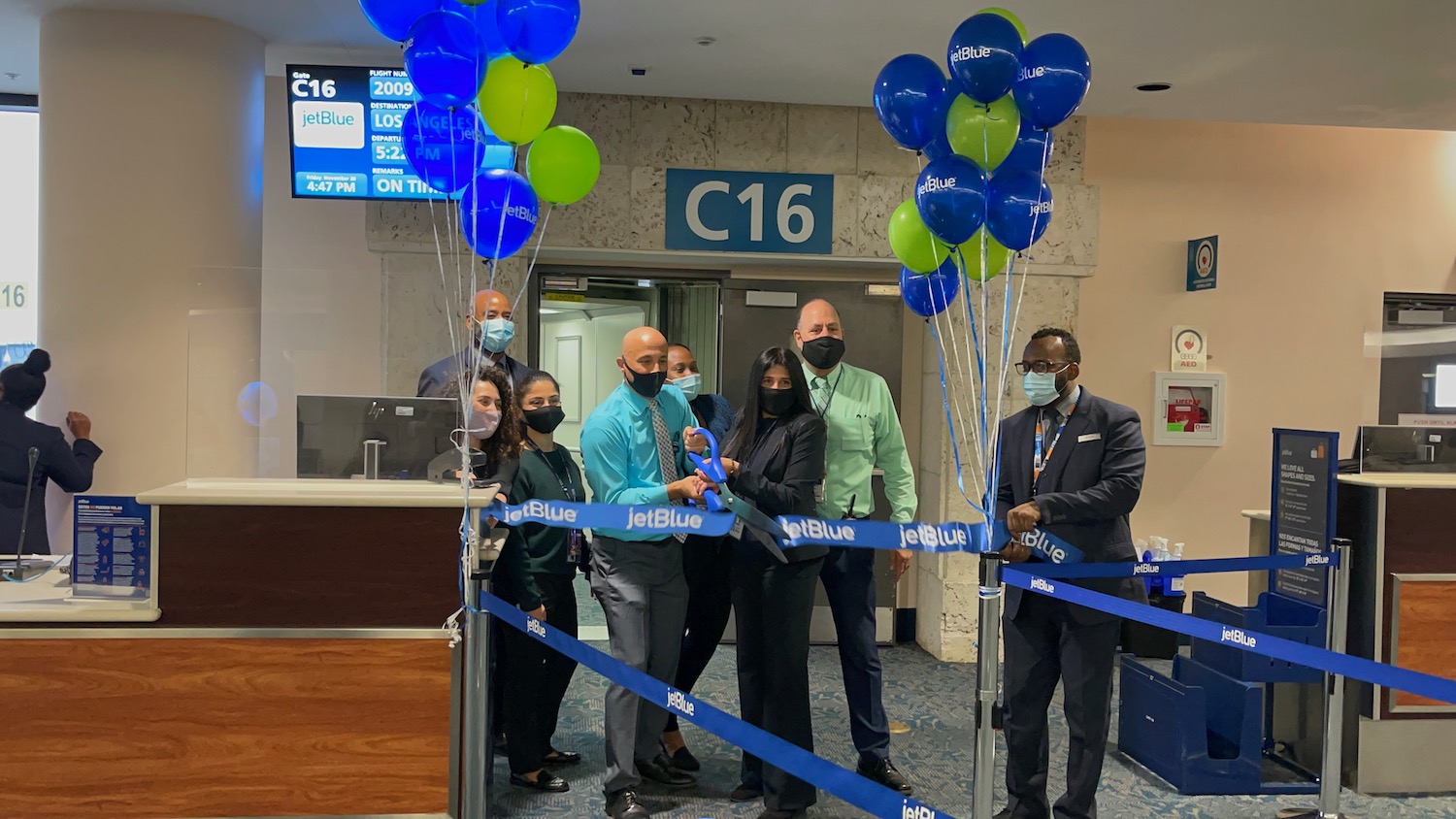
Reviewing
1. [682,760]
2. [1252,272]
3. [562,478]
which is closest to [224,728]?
[562,478]

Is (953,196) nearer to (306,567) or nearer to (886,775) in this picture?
(306,567)

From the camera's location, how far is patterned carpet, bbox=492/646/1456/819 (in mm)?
3777

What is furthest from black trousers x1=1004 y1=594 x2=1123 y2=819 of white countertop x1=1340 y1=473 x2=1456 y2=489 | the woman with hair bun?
the woman with hair bun

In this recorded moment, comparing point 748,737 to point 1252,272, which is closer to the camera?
point 748,737

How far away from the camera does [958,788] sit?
159 inches

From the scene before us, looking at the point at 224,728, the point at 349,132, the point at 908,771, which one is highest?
the point at 349,132

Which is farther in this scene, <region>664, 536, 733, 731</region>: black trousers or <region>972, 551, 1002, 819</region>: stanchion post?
<region>664, 536, 733, 731</region>: black trousers

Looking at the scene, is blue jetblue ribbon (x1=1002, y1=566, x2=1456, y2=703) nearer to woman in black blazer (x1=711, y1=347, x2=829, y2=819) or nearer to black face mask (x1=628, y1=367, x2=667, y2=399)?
woman in black blazer (x1=711, y1=347, x2=829, y2=819)

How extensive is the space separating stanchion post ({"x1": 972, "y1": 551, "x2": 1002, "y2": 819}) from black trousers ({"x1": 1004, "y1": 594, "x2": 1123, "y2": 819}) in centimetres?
107

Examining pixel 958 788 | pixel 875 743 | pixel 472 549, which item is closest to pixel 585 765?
pixel 875 743

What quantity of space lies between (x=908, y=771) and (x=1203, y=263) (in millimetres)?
3628

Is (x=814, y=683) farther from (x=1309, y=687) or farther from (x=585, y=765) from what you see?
(x=1309, y=687)

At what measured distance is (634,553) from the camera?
11.7 feet

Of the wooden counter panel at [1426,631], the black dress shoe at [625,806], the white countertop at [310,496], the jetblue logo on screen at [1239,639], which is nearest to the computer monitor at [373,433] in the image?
the white countertop at [310,496]
